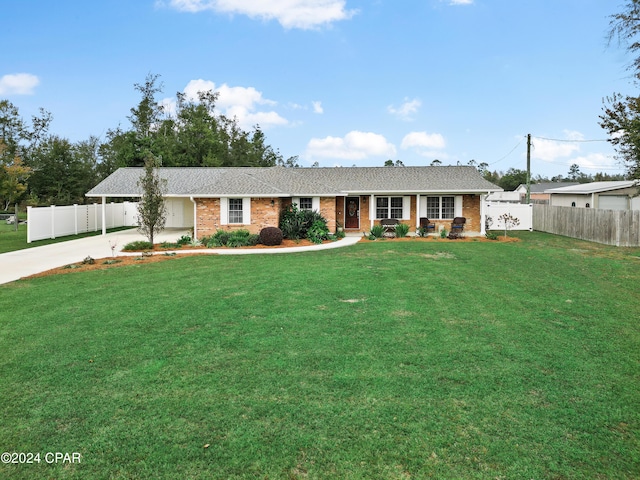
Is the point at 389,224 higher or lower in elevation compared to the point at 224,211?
lower

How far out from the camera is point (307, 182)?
2327cm

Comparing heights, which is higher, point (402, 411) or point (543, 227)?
point (543, 227)

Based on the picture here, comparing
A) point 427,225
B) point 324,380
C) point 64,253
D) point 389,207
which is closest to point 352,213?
point 389,207

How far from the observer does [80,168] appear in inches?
1742

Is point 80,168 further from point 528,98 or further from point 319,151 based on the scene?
point 528,98

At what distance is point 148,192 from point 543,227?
74.6 feet

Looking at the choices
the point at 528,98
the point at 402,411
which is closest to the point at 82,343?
the point at 402,411

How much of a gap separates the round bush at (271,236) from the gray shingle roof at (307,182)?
7.31ft

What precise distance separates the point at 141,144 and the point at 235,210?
68.3 feet

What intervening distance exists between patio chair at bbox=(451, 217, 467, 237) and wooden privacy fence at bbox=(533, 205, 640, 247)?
19.2 feet

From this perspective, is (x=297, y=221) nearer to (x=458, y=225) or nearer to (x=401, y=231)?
(x=401, y=231)

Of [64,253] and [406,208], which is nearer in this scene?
[64,253]

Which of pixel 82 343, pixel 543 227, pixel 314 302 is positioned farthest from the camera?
pixel 543 227

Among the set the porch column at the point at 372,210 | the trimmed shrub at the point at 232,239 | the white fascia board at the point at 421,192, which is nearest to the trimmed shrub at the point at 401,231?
the white fascia board at the point at 421,192
